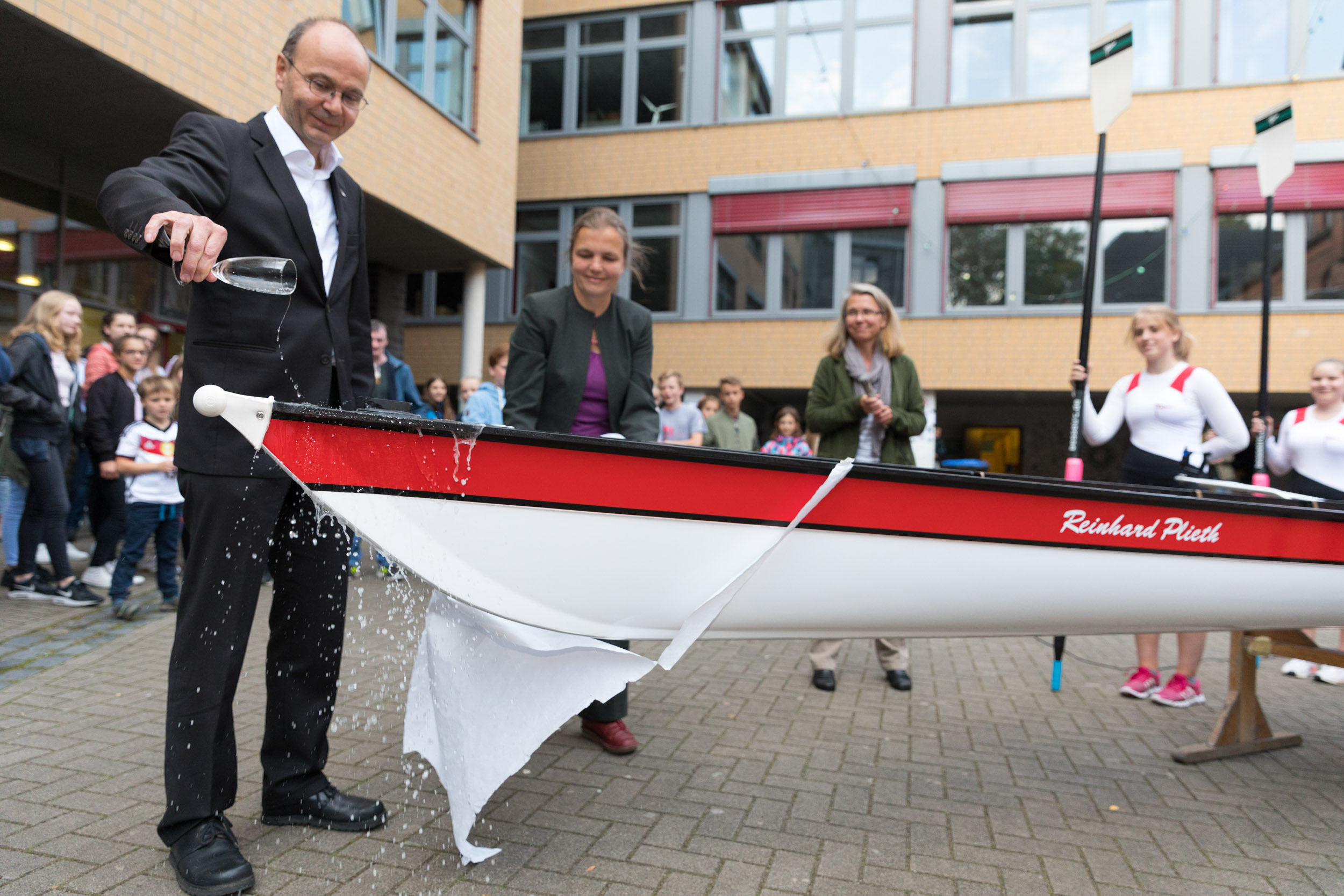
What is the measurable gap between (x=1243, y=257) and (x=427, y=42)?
11945 millimetres

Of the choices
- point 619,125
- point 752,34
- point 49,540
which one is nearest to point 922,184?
point 752,34

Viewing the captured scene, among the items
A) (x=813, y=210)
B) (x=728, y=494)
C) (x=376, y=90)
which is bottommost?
(x=728, y=494)

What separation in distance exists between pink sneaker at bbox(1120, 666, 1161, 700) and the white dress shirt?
4124 millimetres

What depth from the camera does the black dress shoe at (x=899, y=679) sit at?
4.29 metres

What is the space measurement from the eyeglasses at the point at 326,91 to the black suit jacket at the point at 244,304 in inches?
6.9

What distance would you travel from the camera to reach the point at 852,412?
4168 mm

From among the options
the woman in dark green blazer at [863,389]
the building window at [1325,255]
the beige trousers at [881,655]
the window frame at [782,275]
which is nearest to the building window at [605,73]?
the window frame at [782,275]

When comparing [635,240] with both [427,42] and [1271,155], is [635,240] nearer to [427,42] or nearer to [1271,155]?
[427,42]

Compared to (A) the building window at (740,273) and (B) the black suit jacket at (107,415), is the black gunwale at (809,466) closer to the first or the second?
(B) the black suit jacket at (107,415)

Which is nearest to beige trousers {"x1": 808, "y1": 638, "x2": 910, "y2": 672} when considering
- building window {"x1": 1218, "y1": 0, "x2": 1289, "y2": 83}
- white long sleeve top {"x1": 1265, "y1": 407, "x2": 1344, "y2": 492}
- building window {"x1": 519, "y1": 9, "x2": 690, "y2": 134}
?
white long sleeve top {"x1": 1265, "y1": 407, "x2": 1344, "y2": 492}

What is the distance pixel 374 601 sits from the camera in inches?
233

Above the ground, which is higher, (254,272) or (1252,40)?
(1252,40)

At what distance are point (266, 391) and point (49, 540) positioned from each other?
13.5 feet

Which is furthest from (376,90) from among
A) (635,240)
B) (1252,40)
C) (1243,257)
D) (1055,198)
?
(1252,40)
